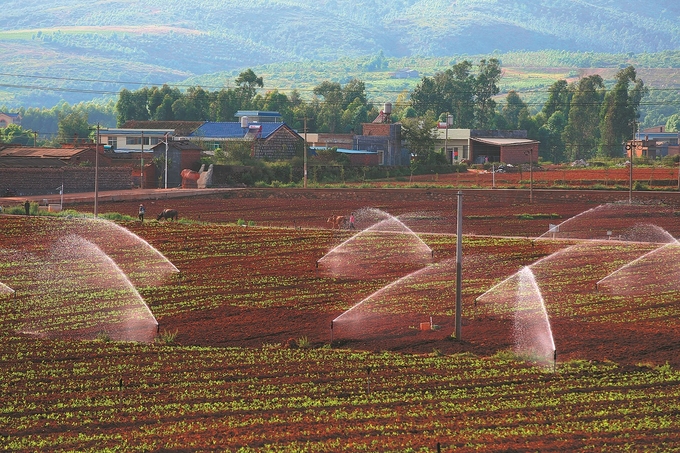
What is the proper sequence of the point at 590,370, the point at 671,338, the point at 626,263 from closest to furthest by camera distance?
1. the point at 590,370
2. the point at 671,338
3. the point at 626,263

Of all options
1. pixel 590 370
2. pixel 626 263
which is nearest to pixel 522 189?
pixel 626 263

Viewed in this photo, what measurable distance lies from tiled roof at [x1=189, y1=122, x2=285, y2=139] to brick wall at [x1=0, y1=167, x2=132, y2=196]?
2628 centimetres

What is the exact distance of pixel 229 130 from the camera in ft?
378

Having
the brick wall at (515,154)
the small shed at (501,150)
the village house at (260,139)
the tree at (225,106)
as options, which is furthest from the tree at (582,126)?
the village house at (260,139)

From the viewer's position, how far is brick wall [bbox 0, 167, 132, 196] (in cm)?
7388

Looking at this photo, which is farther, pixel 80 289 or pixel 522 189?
pixel 522 189

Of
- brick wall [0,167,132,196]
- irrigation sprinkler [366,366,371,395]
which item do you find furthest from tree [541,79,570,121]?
irrigation sprinkler [366,366,371,395]

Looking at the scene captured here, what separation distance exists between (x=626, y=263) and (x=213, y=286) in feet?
51.4

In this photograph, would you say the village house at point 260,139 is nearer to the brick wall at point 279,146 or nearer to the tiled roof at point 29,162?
the brick wall at point 279,146

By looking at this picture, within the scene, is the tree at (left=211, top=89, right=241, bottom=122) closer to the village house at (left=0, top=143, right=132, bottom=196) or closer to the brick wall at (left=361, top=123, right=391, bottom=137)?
the brick wall at (left=361, top=123, right=391, bottom=137)

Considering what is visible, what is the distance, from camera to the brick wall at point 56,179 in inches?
2908

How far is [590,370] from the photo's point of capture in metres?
22.8

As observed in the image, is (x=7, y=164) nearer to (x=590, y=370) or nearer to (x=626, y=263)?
(x=626, y=263)

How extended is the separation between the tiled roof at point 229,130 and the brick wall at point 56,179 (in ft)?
86.2
